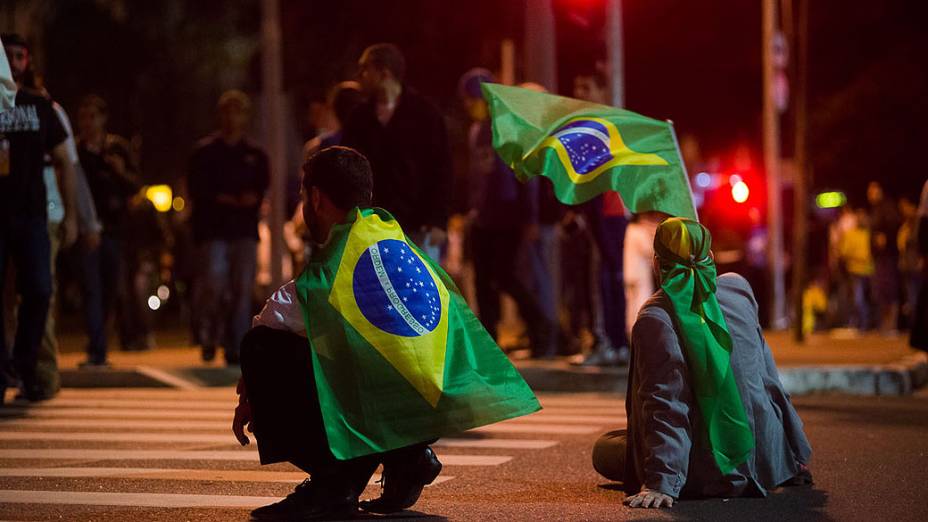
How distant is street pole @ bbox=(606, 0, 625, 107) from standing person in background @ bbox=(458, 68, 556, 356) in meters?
1.06

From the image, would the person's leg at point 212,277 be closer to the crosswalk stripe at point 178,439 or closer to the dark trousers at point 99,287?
the dark trousers at point 99,287

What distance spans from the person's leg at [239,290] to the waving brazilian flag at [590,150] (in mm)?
5696

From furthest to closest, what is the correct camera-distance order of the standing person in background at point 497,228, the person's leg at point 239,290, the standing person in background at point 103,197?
1. the person's leg at point 239,290
2. the standing person in background at point 497,228
3. the standing person in background at point 103,197

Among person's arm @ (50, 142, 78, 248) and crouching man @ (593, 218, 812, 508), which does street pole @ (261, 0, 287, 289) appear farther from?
crouching man @ (593, 218, 812, 508)

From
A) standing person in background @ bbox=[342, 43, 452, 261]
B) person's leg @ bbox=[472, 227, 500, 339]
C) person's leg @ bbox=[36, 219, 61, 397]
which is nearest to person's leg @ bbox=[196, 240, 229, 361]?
person's leg @ bbox=[472, 227, 500, 339]

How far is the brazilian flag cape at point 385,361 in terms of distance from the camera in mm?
6047

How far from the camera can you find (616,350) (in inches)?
515

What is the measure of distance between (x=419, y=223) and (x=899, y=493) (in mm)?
3729

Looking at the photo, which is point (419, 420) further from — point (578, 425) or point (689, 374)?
point (578, 425)

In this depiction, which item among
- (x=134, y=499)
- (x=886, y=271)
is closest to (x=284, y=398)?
(x=134, y=499)

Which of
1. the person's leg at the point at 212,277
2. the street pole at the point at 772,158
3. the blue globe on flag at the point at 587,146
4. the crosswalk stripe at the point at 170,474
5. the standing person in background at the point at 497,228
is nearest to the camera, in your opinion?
the crosswalk stripe at the point at 170,474

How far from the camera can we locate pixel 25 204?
10.5m

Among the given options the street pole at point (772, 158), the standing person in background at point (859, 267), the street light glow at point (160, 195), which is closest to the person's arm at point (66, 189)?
the standing person in background at point (859, 267)

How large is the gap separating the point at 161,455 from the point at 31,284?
2.49 meters
